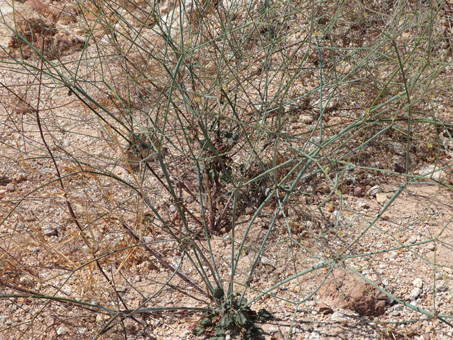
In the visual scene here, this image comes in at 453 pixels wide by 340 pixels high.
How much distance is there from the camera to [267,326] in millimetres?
1977

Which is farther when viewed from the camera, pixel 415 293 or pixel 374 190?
pixel 374 190

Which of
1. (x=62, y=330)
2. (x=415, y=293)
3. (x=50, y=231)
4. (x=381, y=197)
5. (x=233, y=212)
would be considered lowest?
(x=415, y=293)

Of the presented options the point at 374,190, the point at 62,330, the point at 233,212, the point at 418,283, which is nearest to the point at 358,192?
the point at 374,190

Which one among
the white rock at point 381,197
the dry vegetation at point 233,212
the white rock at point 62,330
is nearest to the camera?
the dry vegetation at point 233,212

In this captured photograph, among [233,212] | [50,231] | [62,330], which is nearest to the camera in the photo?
[233,212]

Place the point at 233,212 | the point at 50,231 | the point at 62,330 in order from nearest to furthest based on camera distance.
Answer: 1. the point at 233,212
2. the point at 62,330
3. the point at 50,231

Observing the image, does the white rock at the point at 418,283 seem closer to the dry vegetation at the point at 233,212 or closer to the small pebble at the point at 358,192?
the dry vegetation at the point at 233,212

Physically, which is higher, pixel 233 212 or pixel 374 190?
pixel 374 190

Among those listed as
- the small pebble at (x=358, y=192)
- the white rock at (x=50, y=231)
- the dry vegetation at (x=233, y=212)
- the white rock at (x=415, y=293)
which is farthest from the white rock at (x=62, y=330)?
the small pebble at (x=358, y=192)

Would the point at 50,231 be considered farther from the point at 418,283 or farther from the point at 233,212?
the point at 418,283

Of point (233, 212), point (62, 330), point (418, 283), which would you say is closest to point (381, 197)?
point (418, 283)

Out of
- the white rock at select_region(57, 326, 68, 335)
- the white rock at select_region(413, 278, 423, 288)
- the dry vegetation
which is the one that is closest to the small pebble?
the dry vegetation

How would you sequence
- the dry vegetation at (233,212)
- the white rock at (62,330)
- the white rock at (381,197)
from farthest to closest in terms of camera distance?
the white rock at (381,197)
the white rock at (62,330)
the dry vegetation at (233,212)

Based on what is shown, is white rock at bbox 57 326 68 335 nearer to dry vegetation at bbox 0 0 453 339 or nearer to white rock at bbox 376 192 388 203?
dry vegetation at bbox 0 0 453 339
